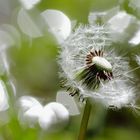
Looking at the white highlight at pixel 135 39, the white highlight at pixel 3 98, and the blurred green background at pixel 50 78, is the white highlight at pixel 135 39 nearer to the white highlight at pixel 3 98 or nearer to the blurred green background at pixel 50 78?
the blurred green background at pixel 50 78

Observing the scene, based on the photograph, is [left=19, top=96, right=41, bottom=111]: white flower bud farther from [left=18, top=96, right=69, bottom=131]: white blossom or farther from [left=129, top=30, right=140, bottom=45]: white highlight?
[left=129, top=30, right=140, bottom=45]: white highlight

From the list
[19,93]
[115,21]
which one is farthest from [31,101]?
[115,21]

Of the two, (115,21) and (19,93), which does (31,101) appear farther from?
(115,21)

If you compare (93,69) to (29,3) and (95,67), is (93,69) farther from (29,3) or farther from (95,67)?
(29,3)

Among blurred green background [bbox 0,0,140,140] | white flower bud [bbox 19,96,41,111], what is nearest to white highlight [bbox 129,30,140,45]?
blurred green background [bbox 0,0,140,140]
